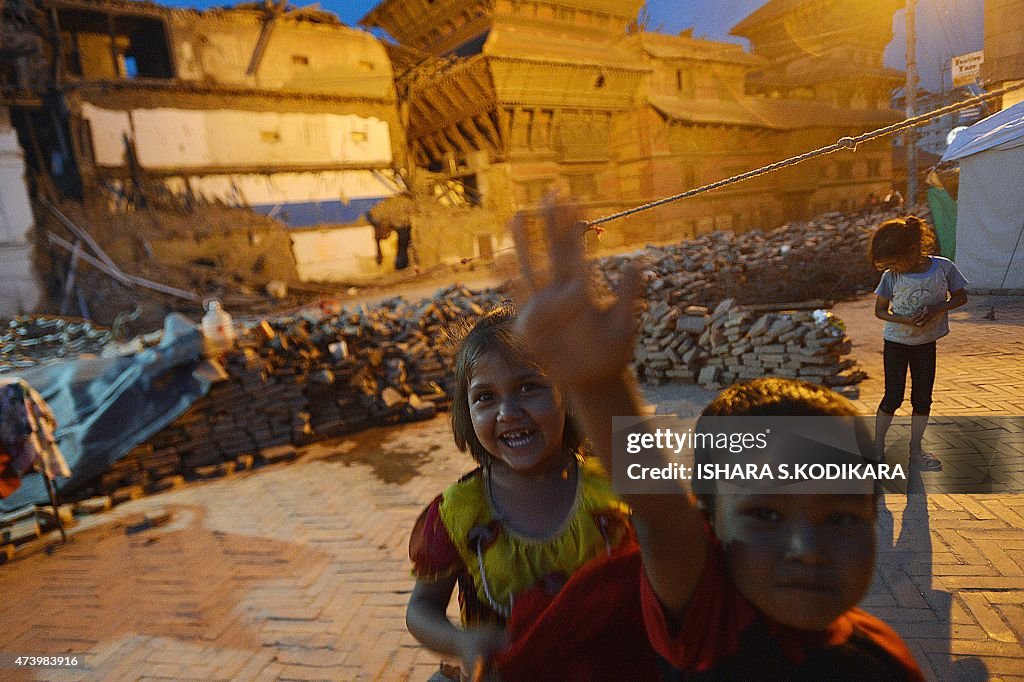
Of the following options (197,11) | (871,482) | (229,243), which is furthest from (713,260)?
(197,11)

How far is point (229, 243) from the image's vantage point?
17953 mm

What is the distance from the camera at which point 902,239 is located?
11.7 feet

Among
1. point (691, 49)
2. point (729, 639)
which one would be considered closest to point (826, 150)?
point (729, 639)

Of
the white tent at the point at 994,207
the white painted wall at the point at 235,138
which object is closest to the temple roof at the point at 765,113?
the white painted wall at the point at 235,138

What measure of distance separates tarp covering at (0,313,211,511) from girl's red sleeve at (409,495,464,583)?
5.93 m

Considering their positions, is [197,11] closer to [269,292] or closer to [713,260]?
[269,292]

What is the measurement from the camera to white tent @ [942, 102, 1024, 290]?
5184 millimetres

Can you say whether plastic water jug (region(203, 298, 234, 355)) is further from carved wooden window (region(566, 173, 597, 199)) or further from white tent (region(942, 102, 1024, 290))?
carved wooden window (region(566, 173, 597, 199))

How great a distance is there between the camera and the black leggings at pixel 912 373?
12.3ft

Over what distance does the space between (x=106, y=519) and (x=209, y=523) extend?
126 centimetres

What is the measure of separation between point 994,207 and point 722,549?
6.79 metres

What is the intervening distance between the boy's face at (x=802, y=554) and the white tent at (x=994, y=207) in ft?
20.2

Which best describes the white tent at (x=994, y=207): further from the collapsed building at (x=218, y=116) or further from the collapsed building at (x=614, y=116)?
the collapsed building at (x=218, y=116)

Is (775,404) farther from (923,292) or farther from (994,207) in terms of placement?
(994,207)
